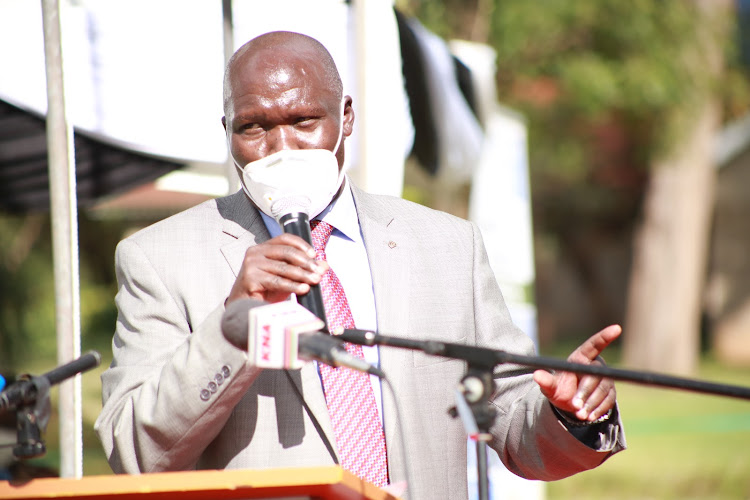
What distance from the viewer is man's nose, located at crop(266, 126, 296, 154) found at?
2.10m

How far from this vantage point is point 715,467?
841 cm

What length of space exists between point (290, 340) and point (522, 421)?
89cm

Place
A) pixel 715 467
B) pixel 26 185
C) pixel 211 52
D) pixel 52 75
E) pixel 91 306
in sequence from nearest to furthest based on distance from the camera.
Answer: pixel 52 75 → pixel 211 52 → pixel 26 185 → pixel 715 467 → pixel 91 306

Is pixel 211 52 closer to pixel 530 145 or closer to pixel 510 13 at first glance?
pixel 510 13

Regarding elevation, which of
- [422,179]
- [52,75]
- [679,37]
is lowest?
[52,75]

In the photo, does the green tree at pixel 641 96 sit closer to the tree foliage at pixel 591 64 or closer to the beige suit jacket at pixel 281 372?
the tree foliage at pixel 591 64

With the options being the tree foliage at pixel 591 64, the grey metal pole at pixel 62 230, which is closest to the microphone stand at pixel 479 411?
the grey metal pole at pixel 62 230

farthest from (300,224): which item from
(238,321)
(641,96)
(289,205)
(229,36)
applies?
(641,96)

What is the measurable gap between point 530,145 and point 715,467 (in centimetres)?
513

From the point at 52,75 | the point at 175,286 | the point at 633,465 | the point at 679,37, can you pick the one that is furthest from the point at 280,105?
the point at 679,37

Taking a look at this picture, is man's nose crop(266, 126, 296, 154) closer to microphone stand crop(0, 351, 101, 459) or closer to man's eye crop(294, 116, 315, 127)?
man's eye crop(294, 116, 315, 127)

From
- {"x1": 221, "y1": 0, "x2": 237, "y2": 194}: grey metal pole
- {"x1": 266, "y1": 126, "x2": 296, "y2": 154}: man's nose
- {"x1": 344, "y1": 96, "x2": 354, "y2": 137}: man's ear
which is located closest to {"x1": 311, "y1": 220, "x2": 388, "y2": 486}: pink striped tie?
{"x1": 266, "y1": 126, "x2": 296, "y2": 154}: man's nose

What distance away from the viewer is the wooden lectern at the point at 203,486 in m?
1.28

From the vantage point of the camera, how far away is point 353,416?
2039mm
